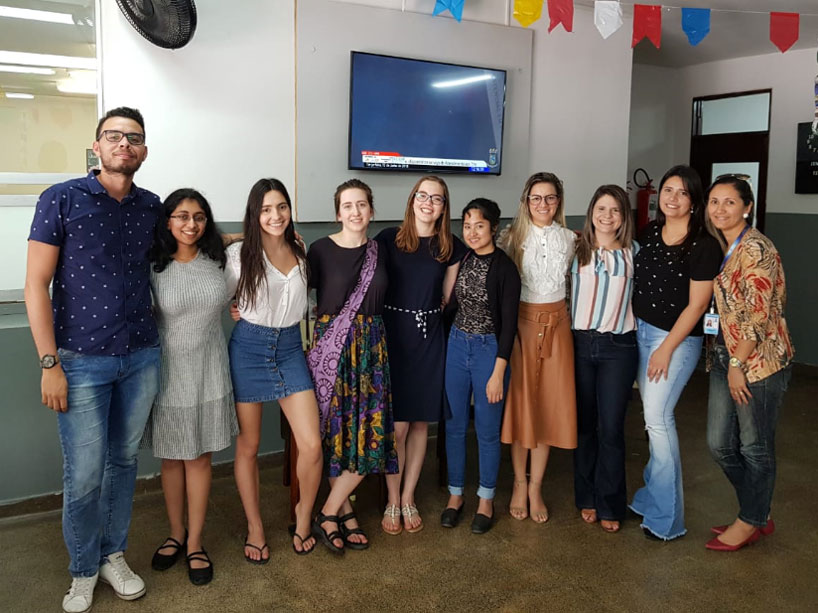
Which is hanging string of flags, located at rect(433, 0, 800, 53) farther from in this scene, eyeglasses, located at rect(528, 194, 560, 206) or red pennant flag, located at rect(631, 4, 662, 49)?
eyeglasses, located at rect(528, 194, 560, 206)

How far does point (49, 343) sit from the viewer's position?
2.21m

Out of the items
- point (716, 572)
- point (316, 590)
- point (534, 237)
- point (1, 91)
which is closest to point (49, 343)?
point (316, 590)

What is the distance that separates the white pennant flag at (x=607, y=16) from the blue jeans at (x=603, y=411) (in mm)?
1769

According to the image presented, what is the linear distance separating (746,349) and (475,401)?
1.07 meters

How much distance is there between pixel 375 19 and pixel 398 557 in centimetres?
276

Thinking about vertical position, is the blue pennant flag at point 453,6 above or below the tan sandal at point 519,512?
above

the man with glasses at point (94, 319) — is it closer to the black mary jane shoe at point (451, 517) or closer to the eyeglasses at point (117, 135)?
the eyeglasses at point (117, 135)

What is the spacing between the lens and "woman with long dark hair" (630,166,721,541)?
2.80 m

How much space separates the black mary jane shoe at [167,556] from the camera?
2.72 meters

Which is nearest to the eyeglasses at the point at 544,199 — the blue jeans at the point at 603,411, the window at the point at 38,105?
the blue jeans at the point at 603,411

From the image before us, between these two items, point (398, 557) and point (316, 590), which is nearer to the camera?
point (316, 590)

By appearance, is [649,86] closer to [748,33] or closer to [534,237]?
[748,33]

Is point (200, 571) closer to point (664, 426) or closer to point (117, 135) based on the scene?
point (117, 135)

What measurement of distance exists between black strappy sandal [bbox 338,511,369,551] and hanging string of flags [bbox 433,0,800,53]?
2.64 metres
